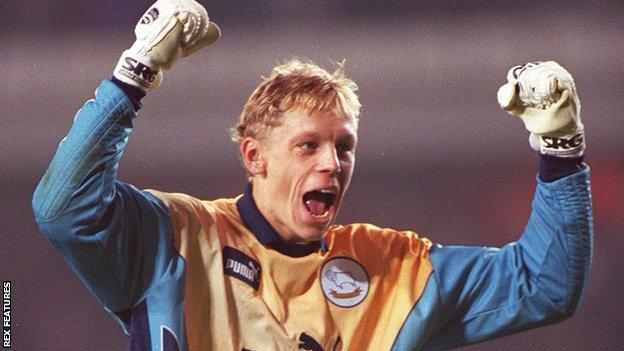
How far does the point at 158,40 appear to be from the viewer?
1727 mm

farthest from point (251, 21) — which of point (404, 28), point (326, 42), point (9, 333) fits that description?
point (9, 333)

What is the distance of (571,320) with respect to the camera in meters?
2.68

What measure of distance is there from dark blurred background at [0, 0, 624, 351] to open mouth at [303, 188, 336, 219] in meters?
0.59

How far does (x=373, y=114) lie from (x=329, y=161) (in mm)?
697

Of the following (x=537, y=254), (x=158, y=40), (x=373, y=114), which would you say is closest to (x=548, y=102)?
(x=537, y=254)

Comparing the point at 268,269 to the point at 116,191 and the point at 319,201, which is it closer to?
the point at 319,201

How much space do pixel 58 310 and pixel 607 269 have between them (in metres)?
1.21

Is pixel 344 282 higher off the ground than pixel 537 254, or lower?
lower

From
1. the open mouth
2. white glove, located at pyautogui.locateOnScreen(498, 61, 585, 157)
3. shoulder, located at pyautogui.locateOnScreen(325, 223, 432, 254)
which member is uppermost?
white glove, located at pyautogui.locateOnScreen(498, 61, 585, 157)

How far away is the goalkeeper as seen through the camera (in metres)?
1.72

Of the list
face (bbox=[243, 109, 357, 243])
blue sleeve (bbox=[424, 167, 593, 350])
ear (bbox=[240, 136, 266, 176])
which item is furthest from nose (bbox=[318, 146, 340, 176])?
blue sleeve (bbox=[424, 167, 593, 350])

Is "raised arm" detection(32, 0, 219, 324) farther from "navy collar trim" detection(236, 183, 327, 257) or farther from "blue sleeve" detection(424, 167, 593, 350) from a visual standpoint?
"blue sleeve" detection(424, 167, 593, 350)

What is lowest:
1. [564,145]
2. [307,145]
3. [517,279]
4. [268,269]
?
[268,269]

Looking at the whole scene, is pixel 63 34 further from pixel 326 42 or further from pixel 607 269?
pixel 607 269
